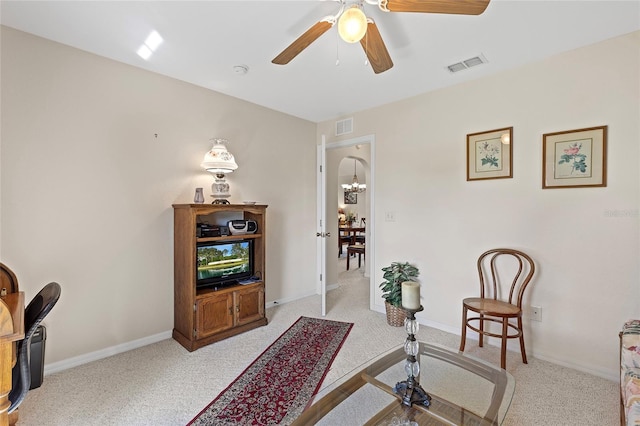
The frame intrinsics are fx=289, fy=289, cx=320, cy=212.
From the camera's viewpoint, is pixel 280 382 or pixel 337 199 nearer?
pixel 280 382

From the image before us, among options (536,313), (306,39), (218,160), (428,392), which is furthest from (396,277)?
(306,39)

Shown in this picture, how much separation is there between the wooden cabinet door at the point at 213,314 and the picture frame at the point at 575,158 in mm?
3088

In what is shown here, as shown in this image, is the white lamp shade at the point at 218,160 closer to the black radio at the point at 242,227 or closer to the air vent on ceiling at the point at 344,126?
the black radio at the point at 242,227

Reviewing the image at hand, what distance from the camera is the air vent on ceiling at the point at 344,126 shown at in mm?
3896

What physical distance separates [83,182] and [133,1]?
4.75ft

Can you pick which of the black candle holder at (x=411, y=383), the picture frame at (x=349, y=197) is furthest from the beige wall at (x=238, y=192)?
the picture frame at (x=349, y=197)

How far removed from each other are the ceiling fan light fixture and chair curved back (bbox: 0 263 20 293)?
2.64 meters

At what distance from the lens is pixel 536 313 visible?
8.29ft

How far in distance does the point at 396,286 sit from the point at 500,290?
97 cm

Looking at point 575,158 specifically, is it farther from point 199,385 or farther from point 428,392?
point 199,385

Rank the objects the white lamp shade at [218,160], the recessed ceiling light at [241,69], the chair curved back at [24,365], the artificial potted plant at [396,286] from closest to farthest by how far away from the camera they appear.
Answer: the chair curved back at [24,365] → the recessed ceiling light at [241,69] → the white lamp shade at [218,160] → the artificial potted plant at [396,286]

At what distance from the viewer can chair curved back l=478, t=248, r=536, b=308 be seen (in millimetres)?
2525

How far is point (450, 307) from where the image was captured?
3037 mm

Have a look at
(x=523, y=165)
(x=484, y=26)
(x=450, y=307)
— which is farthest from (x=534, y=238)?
(x=484, y=26)
